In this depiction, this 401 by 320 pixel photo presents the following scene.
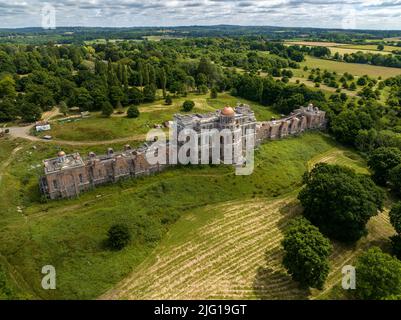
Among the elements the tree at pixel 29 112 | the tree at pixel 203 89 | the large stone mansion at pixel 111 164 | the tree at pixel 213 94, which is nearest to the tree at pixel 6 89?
the tree at pixel 29 112

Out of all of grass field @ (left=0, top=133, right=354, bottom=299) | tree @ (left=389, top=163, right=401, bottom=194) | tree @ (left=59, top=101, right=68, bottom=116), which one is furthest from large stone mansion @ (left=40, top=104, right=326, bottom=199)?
tree @ (left=59, top=101, right=68, bottom=116)

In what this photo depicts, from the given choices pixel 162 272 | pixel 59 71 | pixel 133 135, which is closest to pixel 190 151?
pixel 133 135

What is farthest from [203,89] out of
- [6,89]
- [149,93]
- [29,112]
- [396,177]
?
[396,177]

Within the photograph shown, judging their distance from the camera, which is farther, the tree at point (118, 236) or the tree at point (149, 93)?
the tree at point (149, 93)

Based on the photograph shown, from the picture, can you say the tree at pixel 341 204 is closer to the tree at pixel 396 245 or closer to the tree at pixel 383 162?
the tree at pixel 396 245

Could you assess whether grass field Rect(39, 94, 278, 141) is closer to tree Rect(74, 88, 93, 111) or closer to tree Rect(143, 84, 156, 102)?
tree Rect(143, 84, 156, 102)

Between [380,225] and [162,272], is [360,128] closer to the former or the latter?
[380,225]

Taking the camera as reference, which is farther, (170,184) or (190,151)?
(190,151)
